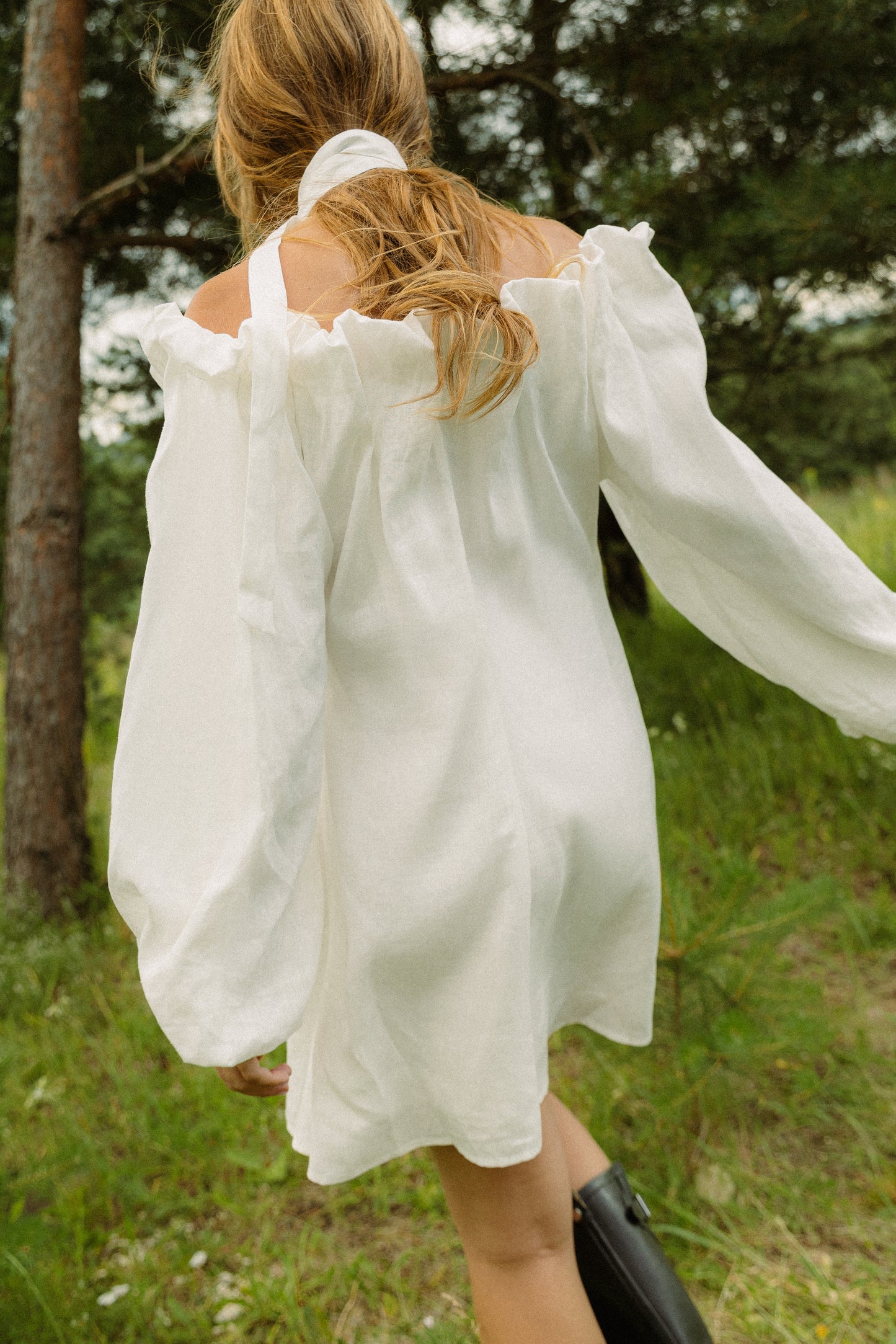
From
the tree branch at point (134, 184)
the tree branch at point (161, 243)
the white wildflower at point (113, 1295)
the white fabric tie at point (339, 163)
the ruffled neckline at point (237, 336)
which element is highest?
the tree branch at point (134, 184)

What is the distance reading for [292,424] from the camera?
3.54ft

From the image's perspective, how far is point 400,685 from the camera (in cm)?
113

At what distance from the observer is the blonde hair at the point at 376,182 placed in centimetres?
109

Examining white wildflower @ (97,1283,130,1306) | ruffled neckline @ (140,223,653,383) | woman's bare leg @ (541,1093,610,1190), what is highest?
ruffled neckline @ (140,223,653,383)

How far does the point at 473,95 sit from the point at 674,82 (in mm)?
859

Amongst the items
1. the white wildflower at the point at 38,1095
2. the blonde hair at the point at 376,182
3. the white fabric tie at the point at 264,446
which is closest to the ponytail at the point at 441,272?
the blonde hair at the point at 376,182

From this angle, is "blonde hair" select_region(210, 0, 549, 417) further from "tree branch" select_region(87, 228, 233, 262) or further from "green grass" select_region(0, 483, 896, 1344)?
"tree branch" select_region(87, 228, 233, 262)

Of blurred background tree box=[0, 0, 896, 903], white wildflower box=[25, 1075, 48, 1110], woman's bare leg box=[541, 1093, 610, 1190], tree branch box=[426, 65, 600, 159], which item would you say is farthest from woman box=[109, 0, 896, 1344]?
tree branch box=[426, 65, 600, 159]

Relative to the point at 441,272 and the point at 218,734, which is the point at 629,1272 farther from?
the point at 441,272

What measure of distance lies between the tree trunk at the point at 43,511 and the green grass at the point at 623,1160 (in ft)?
2.59

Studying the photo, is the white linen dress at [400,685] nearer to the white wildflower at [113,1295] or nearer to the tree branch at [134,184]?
the white wildflower at [113,1295]

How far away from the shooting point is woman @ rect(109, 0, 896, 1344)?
1.05m

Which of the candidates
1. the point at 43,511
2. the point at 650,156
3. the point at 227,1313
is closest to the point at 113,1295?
the point at 227,1313

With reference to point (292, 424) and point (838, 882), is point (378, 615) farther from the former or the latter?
point (838, 882)
